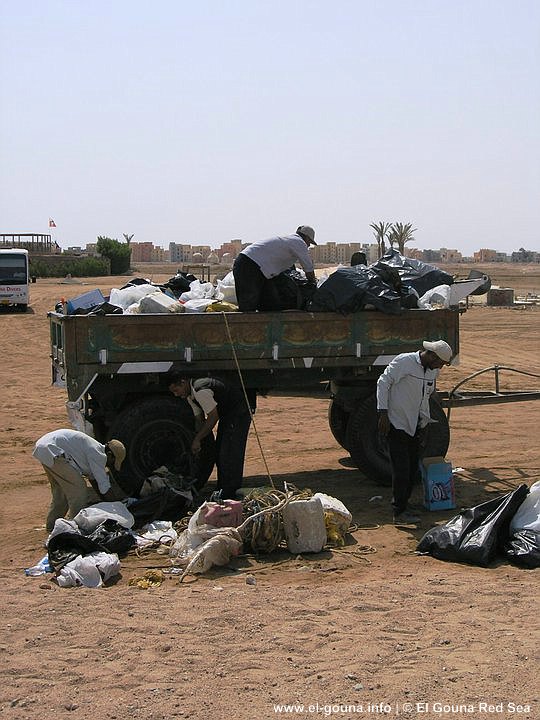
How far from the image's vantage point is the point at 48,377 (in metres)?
17.5

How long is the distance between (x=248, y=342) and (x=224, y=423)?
0.79 m

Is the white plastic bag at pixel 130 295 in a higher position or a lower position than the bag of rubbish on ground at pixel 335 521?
higher

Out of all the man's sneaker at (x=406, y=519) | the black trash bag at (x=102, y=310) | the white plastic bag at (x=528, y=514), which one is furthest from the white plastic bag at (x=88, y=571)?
the white plastic bag at (x=528, y=514)

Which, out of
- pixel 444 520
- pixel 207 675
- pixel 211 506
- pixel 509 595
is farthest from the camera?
pixel 444 520

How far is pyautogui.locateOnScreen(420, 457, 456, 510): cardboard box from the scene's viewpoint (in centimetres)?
844

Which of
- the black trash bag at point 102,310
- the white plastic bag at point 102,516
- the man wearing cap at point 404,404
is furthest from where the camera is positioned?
the black trash bag at point 102,310

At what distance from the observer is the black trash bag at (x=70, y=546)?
7031mm

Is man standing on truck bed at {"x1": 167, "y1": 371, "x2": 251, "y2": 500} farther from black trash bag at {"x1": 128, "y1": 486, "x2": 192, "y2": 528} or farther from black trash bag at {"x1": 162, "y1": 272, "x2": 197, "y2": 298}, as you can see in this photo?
black trash bag at {"x1": 162, "y1": 272, "x2": 197, "y2": 298}

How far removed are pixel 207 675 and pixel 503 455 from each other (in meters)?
6.44

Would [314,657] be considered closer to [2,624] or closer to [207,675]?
[207,675]

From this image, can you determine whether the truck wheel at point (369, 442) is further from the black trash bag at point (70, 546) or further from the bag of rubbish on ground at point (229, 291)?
the black trash bag at point (70, 546)

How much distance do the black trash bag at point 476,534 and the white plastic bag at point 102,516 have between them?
231cm

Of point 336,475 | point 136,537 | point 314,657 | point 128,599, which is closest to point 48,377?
point 336,475

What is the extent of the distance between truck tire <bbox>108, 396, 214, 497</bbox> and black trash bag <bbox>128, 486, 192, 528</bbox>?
16.9 inches
